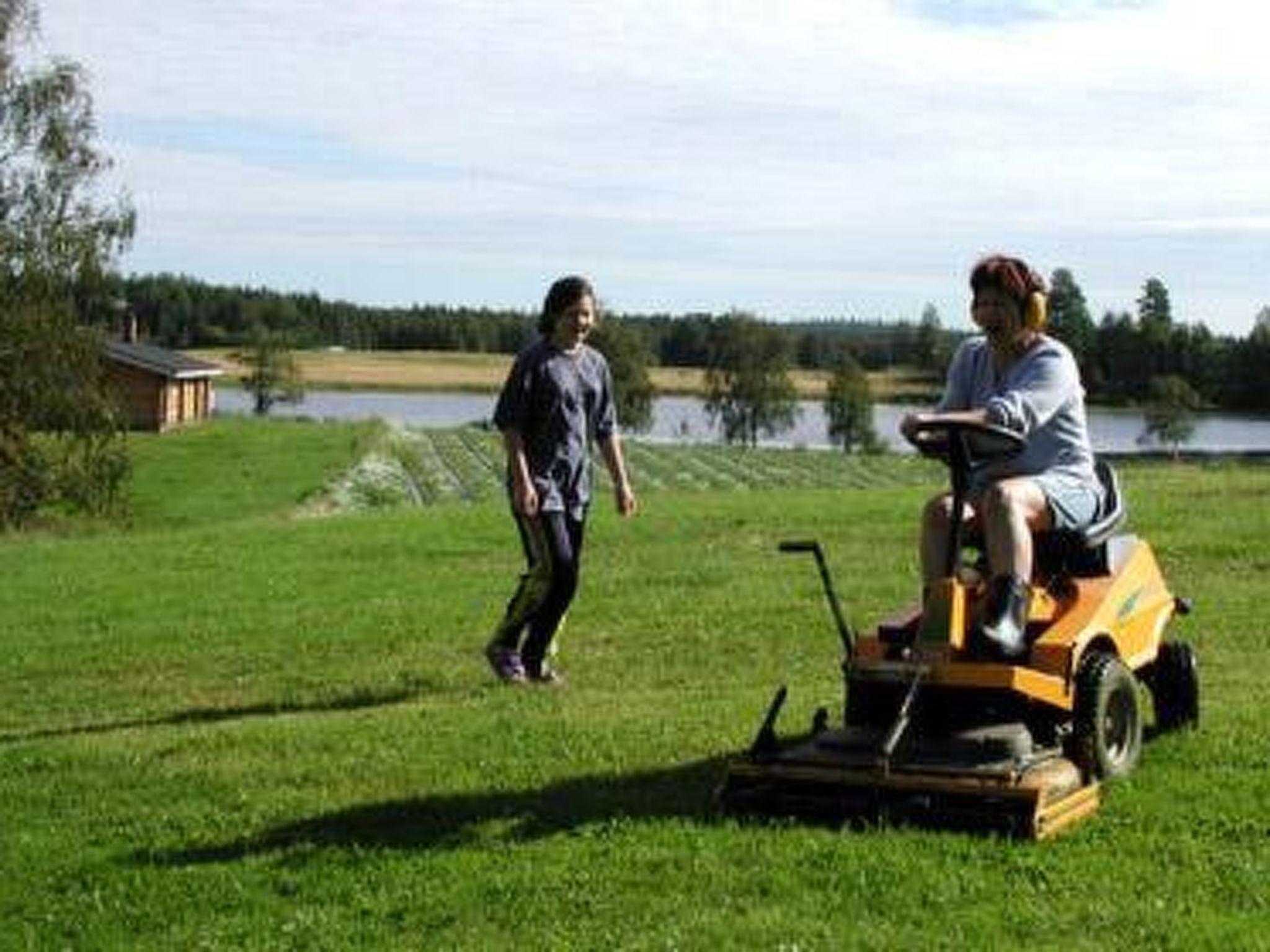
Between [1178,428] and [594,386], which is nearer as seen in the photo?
[594,386]

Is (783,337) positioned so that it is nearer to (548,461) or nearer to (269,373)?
(269,373)

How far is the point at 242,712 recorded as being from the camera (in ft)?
39.1

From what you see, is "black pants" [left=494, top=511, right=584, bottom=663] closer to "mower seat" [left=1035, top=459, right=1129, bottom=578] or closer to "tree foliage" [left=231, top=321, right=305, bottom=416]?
"mower seat" [left=1035, top=459, right=1129, bottom=578]

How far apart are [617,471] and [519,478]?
3.21 feet

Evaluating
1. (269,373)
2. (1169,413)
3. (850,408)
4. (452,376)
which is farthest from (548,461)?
(452,376)

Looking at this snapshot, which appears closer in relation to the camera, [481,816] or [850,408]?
[481,816]

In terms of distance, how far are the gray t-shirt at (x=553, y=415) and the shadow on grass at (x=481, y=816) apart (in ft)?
10.3

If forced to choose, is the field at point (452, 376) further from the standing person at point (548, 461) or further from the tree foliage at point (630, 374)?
the standing person at point (548, 461)

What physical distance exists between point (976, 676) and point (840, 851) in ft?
3.16

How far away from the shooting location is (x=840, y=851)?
708cm

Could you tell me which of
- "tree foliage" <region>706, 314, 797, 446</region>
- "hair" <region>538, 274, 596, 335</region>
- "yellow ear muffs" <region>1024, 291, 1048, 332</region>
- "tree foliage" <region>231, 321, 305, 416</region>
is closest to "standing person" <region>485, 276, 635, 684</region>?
"hair" <region>538, 274, 596, 335</region>

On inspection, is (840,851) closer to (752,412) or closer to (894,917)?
(894,917)

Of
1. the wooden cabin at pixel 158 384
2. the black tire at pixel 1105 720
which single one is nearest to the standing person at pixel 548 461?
the black tire at pixel 1105 720

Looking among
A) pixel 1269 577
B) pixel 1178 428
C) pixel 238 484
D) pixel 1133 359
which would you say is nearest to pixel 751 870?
pixel 1269 577
